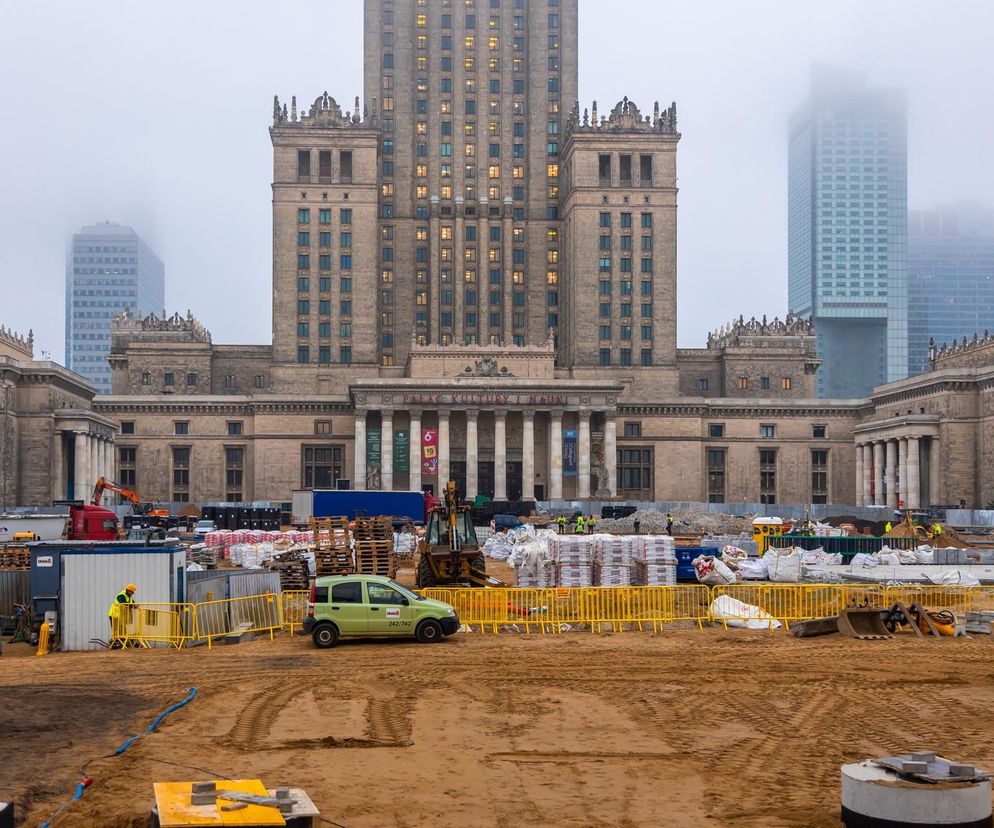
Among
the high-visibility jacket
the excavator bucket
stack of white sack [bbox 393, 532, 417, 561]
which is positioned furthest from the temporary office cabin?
stack of white sack [bbox 393, 532, 417, 561]

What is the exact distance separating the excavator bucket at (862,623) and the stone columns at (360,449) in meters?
72.8

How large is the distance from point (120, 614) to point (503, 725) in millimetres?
13728

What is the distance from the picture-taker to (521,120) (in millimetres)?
Result: 117250

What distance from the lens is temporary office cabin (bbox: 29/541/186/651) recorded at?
28.0m

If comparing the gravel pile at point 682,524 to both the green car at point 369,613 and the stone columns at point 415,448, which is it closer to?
the stone columns at point 415,448

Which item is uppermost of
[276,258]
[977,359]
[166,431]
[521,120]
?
[521,120]

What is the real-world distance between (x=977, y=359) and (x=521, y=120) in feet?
174

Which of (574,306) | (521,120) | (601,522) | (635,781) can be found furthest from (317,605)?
(521,120)

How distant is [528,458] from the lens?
99.9 m

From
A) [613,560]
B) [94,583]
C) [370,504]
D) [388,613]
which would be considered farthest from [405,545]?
[388,613]

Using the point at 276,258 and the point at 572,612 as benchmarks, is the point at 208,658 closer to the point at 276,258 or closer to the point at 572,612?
the point at 572,612

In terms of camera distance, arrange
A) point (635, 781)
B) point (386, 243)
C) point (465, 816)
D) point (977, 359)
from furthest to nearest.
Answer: point (386, 243), point (977, 359), point (635, 781), point (465, 816)

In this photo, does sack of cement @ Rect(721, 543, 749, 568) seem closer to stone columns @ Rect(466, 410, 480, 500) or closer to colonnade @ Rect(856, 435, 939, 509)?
colonnade @ Rect(856, 435, 939, 509)

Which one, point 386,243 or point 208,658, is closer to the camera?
point 208,658
